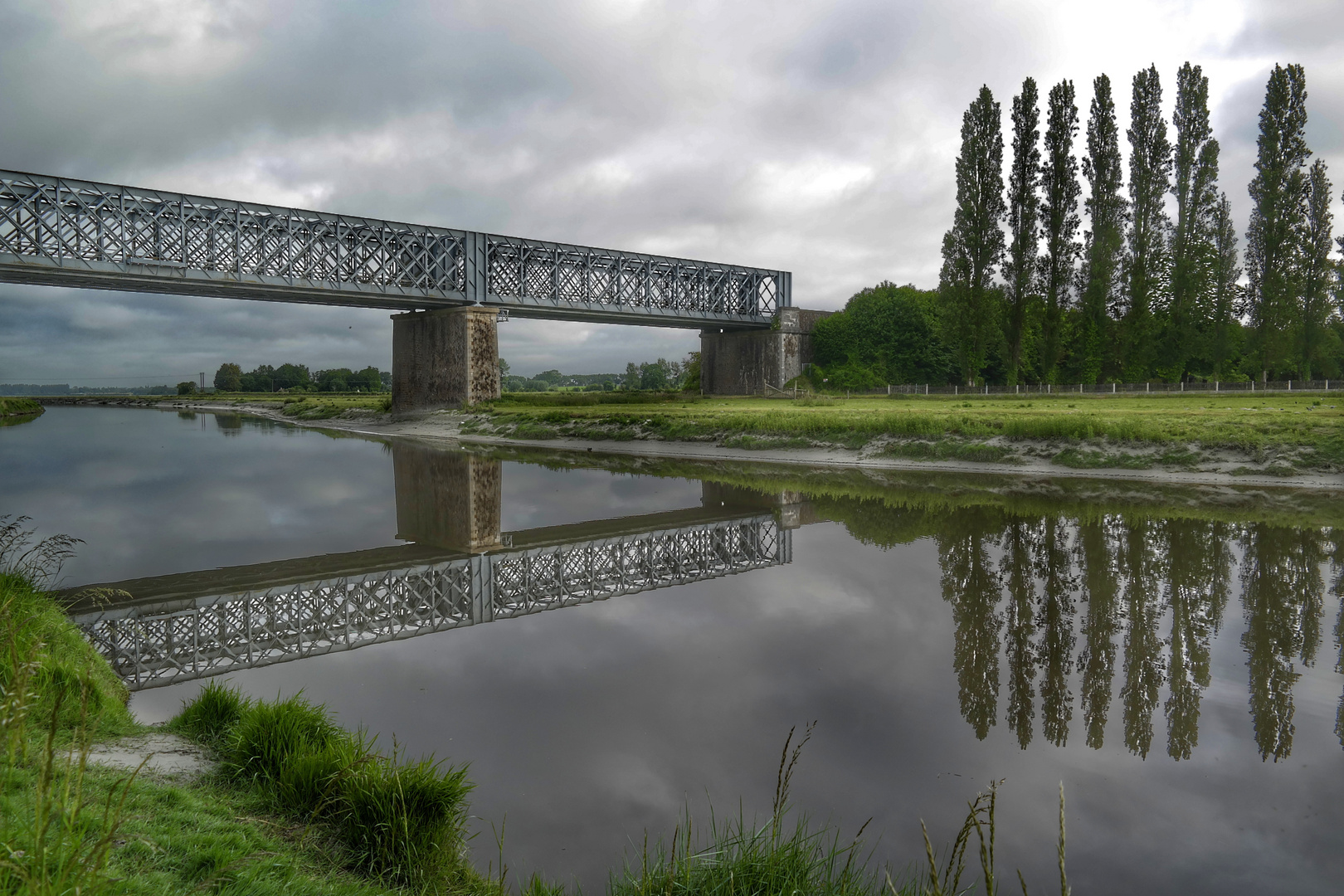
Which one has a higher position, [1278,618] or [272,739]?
[272,739]

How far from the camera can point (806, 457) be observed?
2741cm

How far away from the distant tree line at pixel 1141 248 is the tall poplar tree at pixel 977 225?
8 cm

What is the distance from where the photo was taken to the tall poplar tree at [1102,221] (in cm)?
4466

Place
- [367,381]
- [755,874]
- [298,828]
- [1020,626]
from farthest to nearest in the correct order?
1. [367,381]
2. [1020,626]
3. [298,828]
4. [755,874]

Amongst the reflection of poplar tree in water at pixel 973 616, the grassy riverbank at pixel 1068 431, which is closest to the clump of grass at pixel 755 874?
the reflection of poplar tree in water at pixel 973 616

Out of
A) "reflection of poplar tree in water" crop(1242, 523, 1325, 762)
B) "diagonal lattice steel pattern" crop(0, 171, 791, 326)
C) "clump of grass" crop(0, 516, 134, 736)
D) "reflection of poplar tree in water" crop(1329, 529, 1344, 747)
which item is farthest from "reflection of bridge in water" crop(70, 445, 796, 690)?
"diagonal lattice steel pattern" crop(0, 171, 791, 326)

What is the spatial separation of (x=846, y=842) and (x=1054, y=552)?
8.79m

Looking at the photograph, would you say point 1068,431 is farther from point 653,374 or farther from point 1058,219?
point 653,374

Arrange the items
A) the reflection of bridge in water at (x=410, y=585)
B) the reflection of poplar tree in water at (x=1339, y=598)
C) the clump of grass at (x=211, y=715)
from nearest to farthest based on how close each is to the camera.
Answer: the clump of grass at (x=211, y=715), the reflection of poplar tree in water at (x=1339, y=598), the reflection of bridge in water at (x=410, y=585)

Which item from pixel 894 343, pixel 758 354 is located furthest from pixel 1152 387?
pixel 758 354

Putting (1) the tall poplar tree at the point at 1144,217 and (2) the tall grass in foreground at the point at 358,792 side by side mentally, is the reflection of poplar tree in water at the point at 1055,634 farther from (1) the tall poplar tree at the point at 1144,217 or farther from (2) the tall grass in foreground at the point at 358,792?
(1) the tall poplar tree at the point at 1144,217

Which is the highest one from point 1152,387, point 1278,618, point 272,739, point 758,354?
point 758,354

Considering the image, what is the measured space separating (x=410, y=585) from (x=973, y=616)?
7.39 meters

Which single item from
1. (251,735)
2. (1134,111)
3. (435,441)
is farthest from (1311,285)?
(251,735)
